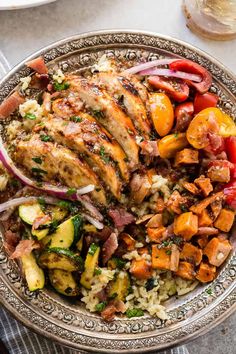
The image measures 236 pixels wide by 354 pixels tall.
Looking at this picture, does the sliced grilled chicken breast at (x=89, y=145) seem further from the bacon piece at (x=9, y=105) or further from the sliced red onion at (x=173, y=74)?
the sliced red onion at (x=173, y=74)

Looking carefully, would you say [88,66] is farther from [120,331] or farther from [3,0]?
[120,331]

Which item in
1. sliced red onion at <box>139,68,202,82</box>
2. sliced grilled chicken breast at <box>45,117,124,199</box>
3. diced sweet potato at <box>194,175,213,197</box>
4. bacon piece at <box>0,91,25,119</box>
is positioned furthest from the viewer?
sliced red onion at <box>139,68,202,82</box>

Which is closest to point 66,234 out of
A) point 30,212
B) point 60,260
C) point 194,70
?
point 60,260

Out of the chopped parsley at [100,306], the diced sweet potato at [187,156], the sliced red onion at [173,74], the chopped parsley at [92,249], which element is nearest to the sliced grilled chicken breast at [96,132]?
the diced sweet potato at [187,156]

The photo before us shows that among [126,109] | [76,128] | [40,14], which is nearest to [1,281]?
[76,128]

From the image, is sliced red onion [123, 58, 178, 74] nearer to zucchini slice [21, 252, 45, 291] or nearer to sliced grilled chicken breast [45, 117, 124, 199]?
sliced grilled chicken breast [45, 117, 124, 199]

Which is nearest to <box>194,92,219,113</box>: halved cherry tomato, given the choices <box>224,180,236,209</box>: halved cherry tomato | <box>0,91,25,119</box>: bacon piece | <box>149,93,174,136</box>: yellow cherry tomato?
<box>149,93,174,136</box>: yellow cherry tomato
